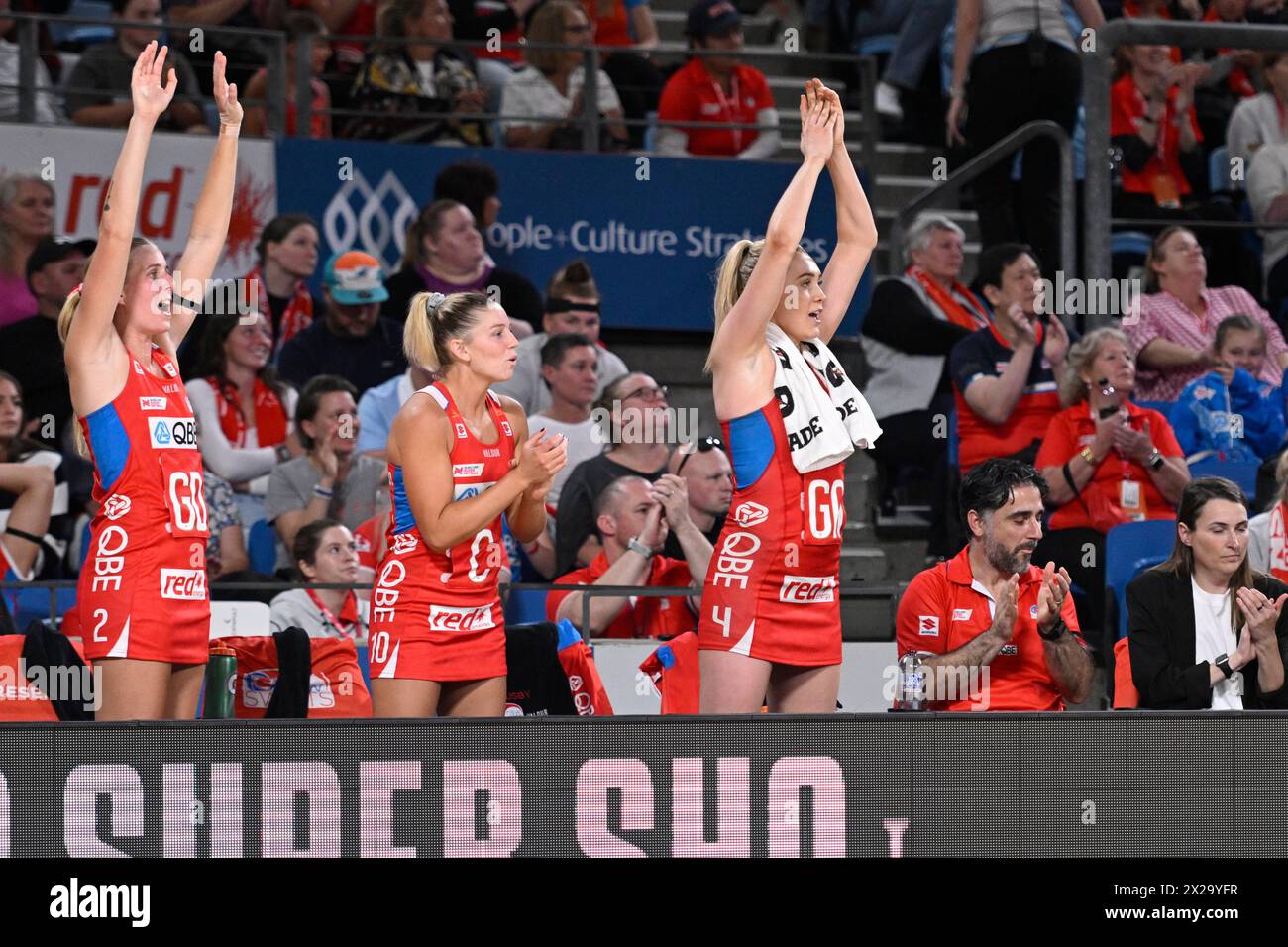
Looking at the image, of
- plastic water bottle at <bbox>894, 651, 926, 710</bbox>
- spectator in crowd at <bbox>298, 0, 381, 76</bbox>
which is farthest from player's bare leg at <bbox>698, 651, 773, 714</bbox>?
spectator in crowd at <bbox>298, 0, 381, 76</bbox>

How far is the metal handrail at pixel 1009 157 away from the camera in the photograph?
27.0 ft

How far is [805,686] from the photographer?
16.2 feet

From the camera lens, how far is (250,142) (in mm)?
9070

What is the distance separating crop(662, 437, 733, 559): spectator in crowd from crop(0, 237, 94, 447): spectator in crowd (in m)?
2.71

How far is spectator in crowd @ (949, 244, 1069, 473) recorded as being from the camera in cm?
789

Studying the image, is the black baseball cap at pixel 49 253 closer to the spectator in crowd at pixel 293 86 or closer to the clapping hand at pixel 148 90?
the spectator in crowd at pixel 293 86

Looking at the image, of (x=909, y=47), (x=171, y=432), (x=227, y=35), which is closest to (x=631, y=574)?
(x=171, y=432)

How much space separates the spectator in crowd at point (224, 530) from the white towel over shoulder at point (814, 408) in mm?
3251

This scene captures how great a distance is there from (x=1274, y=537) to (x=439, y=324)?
135 inches

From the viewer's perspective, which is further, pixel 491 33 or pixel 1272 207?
pixel 491 33

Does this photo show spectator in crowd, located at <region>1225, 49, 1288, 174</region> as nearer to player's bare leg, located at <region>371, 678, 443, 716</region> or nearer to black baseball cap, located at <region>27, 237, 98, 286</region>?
black baseball cap, located at <region>27, 237, 98, 286</region>

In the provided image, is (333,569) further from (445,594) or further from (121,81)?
(121,81)

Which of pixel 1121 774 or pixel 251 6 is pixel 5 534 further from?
pixel 1121 774

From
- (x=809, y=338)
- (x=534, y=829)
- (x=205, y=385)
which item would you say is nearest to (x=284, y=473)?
(x=205, y=385)
